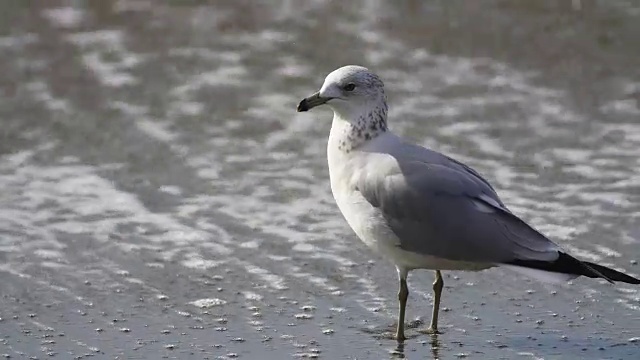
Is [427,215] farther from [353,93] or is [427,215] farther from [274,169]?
[274,169]

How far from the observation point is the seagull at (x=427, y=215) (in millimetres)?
5160

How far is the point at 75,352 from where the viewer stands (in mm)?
5230

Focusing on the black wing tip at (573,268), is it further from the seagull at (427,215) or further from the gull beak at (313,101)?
the gull beak at (313,101)

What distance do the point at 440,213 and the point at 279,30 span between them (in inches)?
238

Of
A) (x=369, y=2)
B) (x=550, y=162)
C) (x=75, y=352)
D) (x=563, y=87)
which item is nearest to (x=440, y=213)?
(x=75, y=352)

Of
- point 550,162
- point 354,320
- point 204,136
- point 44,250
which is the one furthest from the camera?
point 204,136

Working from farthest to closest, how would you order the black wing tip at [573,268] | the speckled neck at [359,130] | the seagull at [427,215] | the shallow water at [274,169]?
the speckled neck at [359,130] < the shallow water at [274,169] < the seagull at [427,215] < the black wing tip at [573,268]

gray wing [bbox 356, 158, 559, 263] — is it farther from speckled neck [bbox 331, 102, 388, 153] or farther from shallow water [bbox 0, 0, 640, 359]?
shallow water [bbox 0, 0, 640, 359]

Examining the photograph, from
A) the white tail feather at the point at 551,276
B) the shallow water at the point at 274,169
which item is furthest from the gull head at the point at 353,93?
the white tail feather at the point at 551,276

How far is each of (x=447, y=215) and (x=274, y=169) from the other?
2.59 m

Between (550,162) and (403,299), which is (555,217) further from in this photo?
(403,299)

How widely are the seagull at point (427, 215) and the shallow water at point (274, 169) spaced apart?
13.2 inches

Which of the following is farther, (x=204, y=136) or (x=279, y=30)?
(x=279, y=30)

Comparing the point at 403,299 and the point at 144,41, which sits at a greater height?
the point at 144,41
